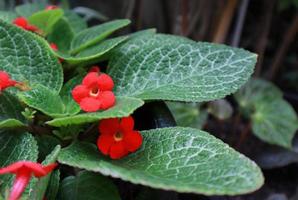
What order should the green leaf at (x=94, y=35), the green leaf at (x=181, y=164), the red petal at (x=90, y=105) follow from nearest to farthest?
the green leaf at (x=181, y=164)
the red petal at (x=90, y=105)
the green leaf at (x=94, y=35)

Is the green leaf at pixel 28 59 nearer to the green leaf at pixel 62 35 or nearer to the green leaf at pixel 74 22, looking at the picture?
the green leaf at pixel 62 35

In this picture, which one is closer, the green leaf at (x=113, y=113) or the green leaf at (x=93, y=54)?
the green leaf at (x=113, y=113)

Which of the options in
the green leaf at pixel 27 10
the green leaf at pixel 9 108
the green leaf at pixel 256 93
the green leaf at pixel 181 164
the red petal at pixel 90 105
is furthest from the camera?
the green leaf at pixel 256 93

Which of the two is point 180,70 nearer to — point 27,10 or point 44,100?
point 44,100

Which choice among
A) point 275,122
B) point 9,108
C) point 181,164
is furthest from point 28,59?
point 275,122

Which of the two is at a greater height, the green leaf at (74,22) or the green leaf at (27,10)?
the green leaf at (27,10)

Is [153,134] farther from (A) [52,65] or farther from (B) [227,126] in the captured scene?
(B) [227,126]

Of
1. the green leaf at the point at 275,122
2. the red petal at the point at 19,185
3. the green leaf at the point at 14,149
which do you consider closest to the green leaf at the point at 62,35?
the green leaf at the point at 14,149
